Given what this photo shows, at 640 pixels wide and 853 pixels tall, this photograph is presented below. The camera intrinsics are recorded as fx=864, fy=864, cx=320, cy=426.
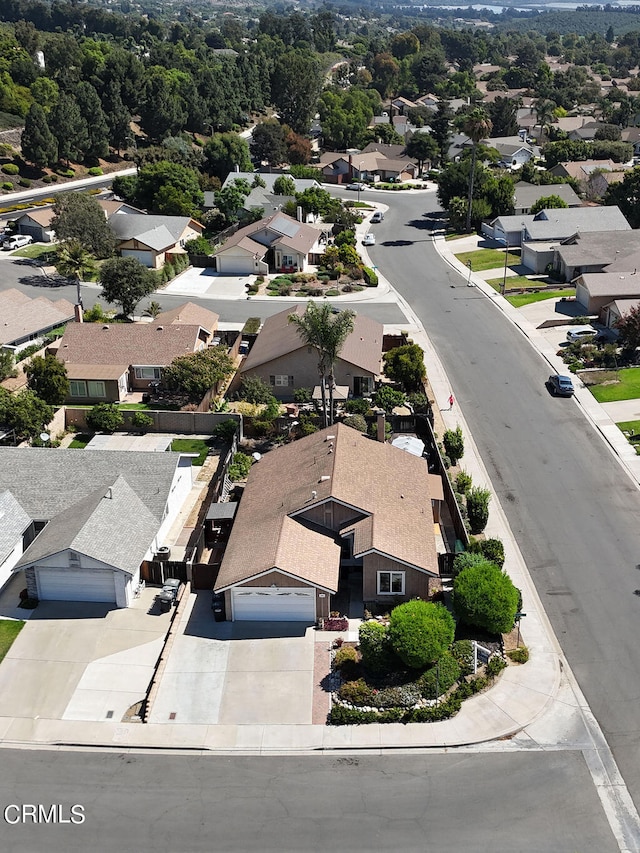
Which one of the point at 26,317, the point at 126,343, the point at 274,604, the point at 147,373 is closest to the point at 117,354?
the point at 126,343

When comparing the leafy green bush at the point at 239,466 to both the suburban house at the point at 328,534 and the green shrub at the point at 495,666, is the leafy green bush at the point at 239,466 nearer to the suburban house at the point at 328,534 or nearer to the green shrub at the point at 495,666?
the suburban house at the point at 328,534

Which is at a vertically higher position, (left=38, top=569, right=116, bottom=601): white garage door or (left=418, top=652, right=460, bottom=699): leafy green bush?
(left=418, top=652, right=460, bottom=699): leafy green bush

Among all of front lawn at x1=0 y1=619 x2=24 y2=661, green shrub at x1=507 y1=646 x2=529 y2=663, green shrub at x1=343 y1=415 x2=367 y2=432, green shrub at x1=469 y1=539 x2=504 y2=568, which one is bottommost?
front lawn at x1=0 y1=619 x2=24 y2=661

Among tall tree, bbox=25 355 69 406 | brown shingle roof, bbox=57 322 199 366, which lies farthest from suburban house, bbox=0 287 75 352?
tall tree, bbox=25 355 69 406

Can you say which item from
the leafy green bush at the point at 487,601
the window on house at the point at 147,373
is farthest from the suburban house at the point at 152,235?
the leafy green bush at the point at 487,601

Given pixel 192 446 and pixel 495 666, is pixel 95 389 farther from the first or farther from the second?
pixel 495 666

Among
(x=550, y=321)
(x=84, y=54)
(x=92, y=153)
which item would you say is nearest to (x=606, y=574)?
(x=550, y=321)

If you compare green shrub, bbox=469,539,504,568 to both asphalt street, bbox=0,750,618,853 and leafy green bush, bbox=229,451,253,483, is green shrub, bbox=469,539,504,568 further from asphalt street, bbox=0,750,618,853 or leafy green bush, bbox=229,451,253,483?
leafy green bush, bbox=229,451,253,483
